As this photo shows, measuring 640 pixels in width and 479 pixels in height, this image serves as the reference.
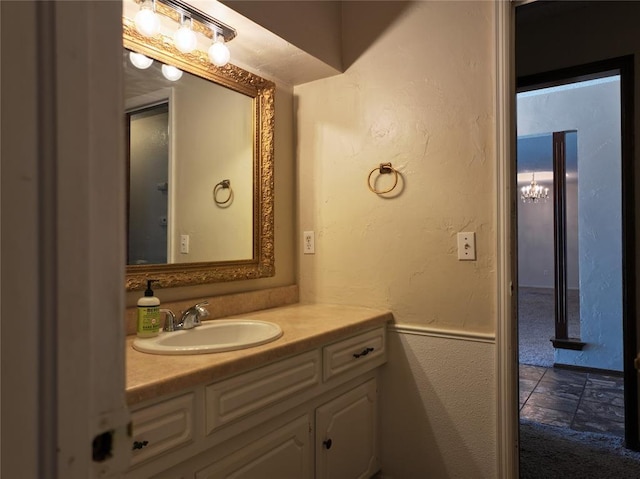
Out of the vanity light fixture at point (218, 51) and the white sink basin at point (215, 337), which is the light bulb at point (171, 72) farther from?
Answer: the white sink basin at point (215, 337)

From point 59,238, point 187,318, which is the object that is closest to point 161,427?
point 187,318

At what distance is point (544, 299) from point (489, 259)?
6.19 metres

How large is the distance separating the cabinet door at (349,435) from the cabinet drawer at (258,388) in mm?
202

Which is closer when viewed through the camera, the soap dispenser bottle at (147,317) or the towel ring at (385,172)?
the soap dispenser bottle at (147,317)

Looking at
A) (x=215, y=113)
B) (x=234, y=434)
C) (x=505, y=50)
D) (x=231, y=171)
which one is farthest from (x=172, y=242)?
(x=505, y=50)

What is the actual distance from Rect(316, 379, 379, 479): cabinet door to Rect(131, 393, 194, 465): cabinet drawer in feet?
1.98

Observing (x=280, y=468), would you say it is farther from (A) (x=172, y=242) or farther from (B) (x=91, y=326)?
(B) (x=91, y=326)

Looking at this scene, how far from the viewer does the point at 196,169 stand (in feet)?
5.71

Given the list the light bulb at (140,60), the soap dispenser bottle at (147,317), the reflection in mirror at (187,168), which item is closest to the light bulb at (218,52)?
the reflection in mirror at (187,168)

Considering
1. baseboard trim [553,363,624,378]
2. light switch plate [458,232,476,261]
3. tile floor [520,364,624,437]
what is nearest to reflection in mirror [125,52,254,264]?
light switch plate [458,232,476,261]

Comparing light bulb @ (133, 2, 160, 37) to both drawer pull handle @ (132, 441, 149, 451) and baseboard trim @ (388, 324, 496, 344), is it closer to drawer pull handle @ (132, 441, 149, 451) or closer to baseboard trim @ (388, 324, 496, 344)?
drawer pull handle @ (132, 441, 149, 451)

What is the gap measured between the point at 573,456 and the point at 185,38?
2686 mm

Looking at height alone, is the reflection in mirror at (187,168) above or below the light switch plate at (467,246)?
above

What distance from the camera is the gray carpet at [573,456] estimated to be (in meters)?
2.06
